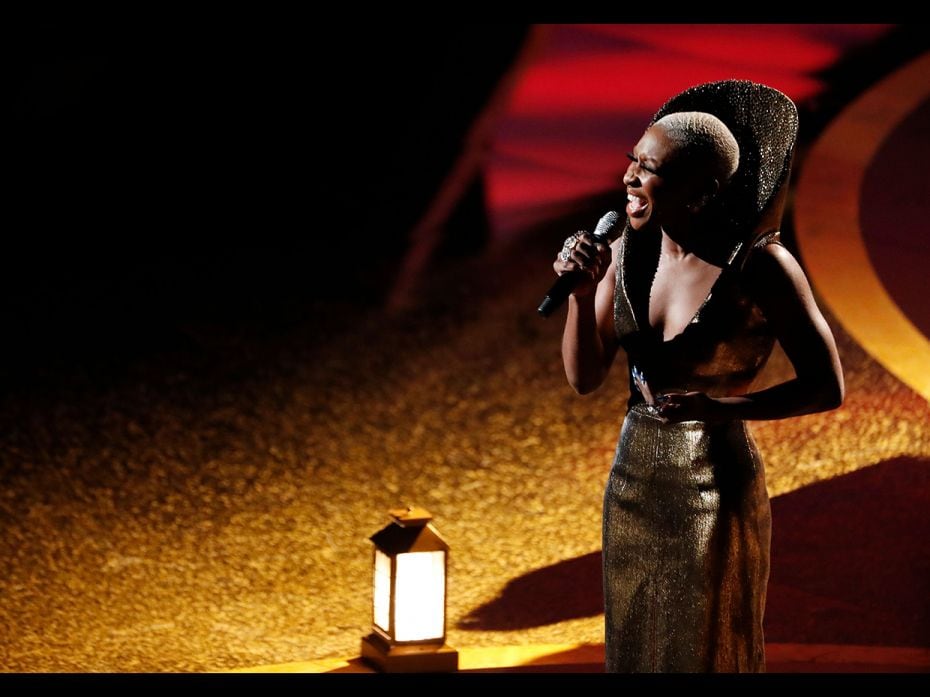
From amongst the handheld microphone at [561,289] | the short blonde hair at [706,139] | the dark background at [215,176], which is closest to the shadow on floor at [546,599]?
the dark background at [215,176]

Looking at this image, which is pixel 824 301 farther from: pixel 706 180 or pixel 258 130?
pixel 706 180

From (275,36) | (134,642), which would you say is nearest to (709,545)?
(134,642)

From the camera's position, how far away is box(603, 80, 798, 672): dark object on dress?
84.6 inches

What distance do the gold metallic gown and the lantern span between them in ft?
4.17

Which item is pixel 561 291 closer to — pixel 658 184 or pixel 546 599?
pixel 658 184

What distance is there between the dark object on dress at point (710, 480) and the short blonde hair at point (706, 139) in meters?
0.04

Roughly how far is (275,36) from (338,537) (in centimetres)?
163

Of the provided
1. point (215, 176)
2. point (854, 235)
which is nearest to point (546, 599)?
point (854, 235)

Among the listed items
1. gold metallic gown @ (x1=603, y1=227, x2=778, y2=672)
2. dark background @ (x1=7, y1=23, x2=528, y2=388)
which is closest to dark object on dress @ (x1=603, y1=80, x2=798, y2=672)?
gold metallic gown @ (x1=603, y1=227, x2=778, y2=672)

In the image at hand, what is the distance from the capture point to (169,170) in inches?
172

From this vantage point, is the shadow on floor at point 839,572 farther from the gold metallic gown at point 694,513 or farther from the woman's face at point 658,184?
the woman's face at point 658,184

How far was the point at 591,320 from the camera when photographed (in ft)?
7.41

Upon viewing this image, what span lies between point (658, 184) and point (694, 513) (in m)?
0.54

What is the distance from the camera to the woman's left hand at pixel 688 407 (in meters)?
2.07
